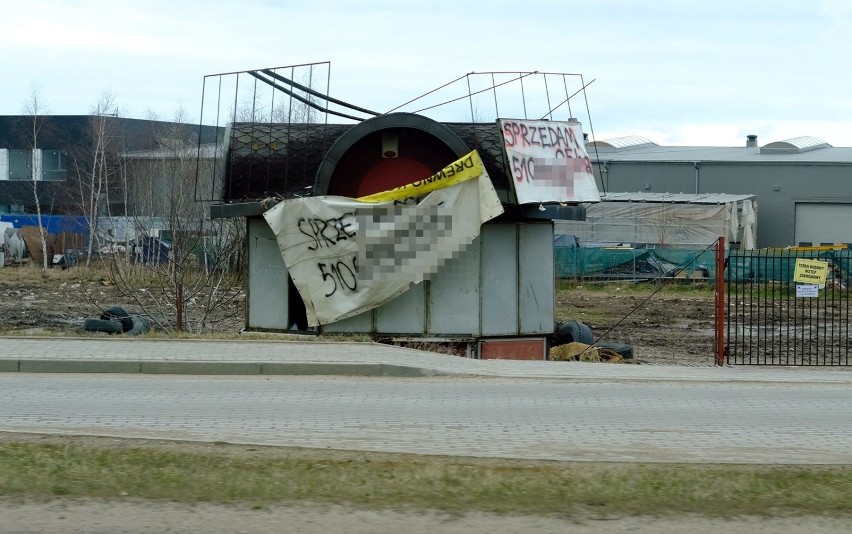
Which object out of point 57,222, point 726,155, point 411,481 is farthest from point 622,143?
point 411,481

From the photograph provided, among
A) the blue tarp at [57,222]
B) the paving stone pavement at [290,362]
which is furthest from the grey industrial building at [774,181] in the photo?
the paving stone pavement at [290,362]

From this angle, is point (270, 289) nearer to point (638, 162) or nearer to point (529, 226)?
point (529, 226)

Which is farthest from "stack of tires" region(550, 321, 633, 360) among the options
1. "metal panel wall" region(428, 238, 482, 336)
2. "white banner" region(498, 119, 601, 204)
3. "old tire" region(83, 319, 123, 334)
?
"old tire" region(83, 319, 123, 334)

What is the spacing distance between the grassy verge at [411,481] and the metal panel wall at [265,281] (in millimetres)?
10652

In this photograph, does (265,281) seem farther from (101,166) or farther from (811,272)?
(101,166)

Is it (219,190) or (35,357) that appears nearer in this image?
(35,357)

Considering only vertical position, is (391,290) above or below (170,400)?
above

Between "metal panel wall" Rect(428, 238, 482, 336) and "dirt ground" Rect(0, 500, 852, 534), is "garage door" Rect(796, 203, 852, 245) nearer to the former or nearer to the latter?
"metal panel wall" Rect(428, 238, 482, 336)

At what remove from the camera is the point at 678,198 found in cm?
5453

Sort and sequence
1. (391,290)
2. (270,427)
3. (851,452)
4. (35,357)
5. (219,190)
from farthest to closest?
1. (219,190)
2. (391,290)
3. (35,357)
4. (270,427)
5. (851,452)

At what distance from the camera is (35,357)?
535 inches

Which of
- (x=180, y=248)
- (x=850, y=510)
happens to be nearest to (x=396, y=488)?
(x=850, y=510)

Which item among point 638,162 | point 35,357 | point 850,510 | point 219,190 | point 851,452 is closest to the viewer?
point 850,510

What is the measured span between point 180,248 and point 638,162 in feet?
147
